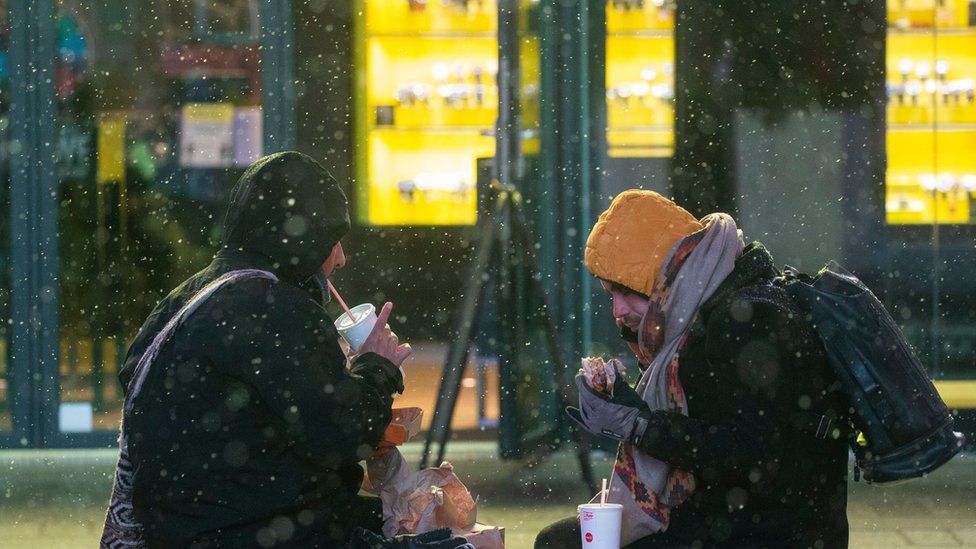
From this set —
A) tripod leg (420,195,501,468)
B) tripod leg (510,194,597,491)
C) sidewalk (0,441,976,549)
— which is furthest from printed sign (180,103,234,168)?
tripod leg (420,195,501,468)

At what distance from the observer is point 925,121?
7.60m

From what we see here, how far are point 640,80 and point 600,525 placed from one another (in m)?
4.87

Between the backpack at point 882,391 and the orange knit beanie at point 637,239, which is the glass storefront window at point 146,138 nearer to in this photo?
the orange knit beanie at point 637,239

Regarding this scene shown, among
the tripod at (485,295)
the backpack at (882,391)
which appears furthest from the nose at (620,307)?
the tripod at (485,295)

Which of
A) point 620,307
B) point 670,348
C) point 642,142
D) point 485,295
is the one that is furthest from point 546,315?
point 670,348

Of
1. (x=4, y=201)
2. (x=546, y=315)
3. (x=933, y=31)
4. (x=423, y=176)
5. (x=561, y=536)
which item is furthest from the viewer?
(x=423, y=176)

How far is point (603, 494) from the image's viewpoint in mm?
3029

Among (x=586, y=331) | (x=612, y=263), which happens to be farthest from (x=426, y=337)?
(x=612, y=263)

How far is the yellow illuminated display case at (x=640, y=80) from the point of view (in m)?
7.50

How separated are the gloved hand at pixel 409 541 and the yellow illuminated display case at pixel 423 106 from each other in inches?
183

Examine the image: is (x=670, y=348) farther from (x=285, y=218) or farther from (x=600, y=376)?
(x=285, y=218)

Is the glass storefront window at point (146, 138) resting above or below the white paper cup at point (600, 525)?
above

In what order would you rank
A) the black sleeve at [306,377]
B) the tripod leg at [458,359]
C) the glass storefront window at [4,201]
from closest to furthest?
the black sleeve at [306,377] → the tripod leg at [458,359] → the glass storefront window at [4,201]

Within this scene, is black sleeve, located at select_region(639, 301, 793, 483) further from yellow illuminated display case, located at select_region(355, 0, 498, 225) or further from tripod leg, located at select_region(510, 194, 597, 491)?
yellow illuminated display case, located at select_region(355, 0, 498, 225)
